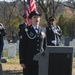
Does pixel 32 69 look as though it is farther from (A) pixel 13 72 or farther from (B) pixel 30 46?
(A) pixel 13 72

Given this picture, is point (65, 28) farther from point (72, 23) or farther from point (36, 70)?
point (36, 70)

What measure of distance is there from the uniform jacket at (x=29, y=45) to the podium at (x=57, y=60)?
→ 0.64 m

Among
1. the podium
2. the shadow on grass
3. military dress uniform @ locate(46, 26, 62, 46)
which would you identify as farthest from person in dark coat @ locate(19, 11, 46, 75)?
the shadow on grass

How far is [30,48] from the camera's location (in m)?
6.84

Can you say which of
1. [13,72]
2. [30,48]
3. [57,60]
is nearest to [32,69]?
[30,48]

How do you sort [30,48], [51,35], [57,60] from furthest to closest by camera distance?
[51,35]
[30,48]
[57,60]

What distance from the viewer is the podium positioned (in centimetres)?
603

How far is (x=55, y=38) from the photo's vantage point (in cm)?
1201

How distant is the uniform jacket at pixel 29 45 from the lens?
6.82m

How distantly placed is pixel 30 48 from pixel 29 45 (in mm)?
62

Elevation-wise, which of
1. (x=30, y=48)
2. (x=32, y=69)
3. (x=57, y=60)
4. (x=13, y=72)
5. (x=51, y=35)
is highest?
(x=51, y=35)

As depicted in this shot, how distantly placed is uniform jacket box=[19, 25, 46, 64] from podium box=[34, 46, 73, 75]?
2.09 ft

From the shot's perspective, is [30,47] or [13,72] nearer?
[30,47]

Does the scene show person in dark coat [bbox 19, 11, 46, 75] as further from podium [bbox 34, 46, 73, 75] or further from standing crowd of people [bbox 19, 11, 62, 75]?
podium [bbox 34, 46, 73, 75]
